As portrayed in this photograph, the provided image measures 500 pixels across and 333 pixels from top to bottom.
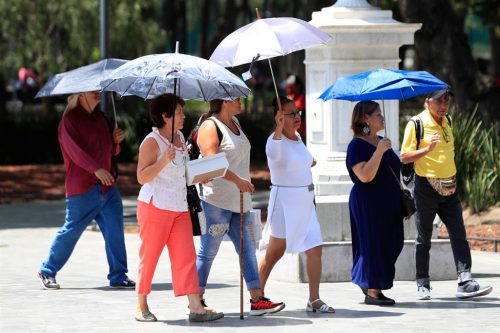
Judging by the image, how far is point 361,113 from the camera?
1055 cm

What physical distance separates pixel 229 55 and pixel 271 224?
133 centimetres

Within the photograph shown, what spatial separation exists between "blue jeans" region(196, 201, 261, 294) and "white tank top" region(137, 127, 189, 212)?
0.33 m

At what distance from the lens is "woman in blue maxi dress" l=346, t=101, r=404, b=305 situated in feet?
34.6

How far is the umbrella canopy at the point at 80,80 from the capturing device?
37.5 ft

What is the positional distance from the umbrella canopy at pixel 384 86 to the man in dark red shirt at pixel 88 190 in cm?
216

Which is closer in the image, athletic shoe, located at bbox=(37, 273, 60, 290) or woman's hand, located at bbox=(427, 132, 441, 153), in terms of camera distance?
woman's hand, located at bbox=(427, 132, 441, 153)

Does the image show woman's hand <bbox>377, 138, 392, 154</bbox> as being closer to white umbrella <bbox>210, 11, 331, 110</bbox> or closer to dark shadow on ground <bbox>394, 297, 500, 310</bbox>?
white umbrella <bbox>210, 11, 331, 110</bbox>

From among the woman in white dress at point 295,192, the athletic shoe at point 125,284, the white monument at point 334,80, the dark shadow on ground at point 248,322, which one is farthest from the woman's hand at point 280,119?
the athletic shoe at point 125,284

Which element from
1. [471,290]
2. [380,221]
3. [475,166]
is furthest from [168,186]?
[475,166]

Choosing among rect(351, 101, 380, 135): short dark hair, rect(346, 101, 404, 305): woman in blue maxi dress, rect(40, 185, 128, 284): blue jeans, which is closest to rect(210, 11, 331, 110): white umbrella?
rect(351, 101, 380, 135): short dark hair

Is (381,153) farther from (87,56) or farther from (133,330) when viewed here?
(87,56)

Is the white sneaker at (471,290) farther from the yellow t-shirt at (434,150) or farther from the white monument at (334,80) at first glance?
the white monument at (334,80)

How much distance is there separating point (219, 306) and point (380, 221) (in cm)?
143

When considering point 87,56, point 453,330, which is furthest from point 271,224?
point 87,56
